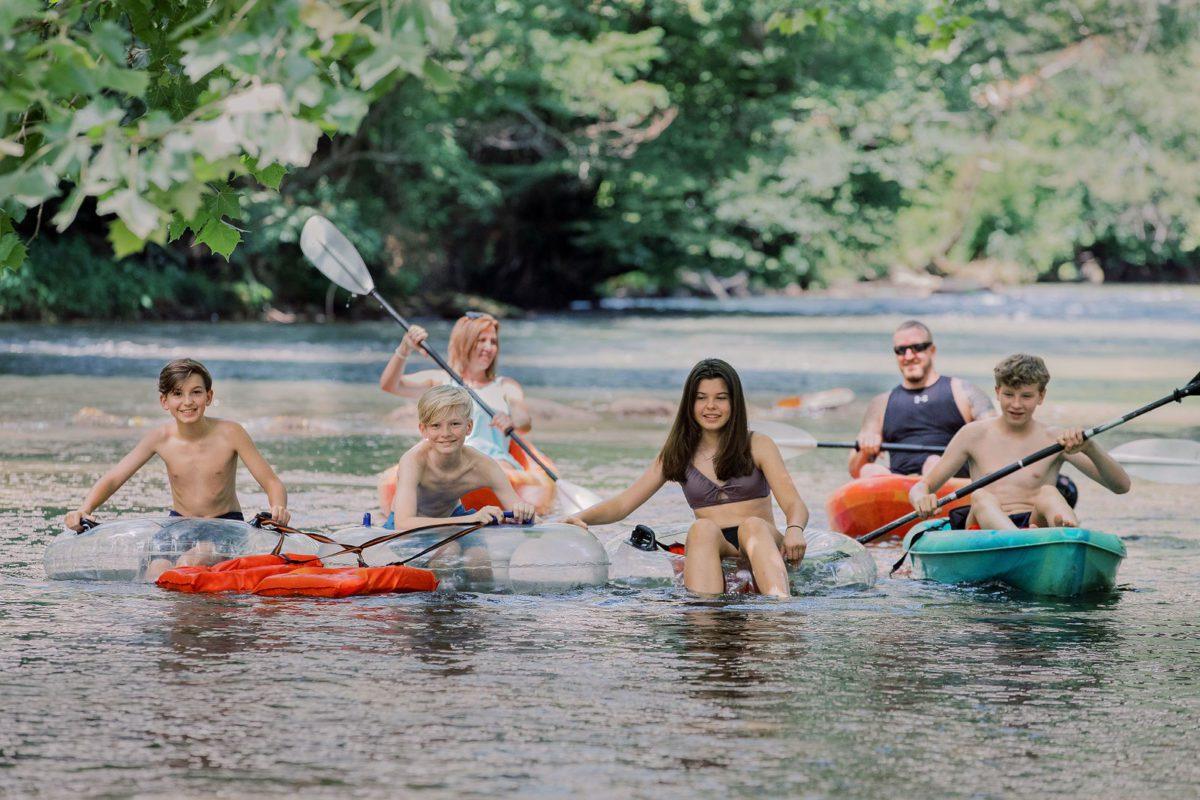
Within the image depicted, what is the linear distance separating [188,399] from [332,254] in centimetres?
309

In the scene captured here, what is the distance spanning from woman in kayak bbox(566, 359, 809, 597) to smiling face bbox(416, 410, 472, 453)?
1.92 ft

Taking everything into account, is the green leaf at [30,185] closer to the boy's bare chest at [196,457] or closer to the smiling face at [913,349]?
the boy's bare chest at [196,457]

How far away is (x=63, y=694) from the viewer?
199 inches

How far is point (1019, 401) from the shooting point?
24.6 ft

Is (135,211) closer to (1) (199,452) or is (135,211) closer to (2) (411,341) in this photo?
(1) (199,452)

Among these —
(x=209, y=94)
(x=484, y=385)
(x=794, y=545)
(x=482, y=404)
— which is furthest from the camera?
(x=484, y=385)

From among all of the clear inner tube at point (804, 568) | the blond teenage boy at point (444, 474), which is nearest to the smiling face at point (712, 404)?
the clear inner tube at point (804, 568)

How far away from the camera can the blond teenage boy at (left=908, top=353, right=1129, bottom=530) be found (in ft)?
24.2

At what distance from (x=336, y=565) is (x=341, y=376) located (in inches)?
472

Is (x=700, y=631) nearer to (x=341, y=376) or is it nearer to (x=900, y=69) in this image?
(x=341, y=376)

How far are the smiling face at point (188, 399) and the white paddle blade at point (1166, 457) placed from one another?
4060 millimetres

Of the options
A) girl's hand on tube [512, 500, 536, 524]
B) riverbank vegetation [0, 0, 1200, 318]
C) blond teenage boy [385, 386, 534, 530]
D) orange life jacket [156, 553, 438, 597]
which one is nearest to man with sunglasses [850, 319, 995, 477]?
blond teenage boy [385, 386, 534, 530]

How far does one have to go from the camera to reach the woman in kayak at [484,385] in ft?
30.1

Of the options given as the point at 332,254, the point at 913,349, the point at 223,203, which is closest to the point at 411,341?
the point at 332,254
